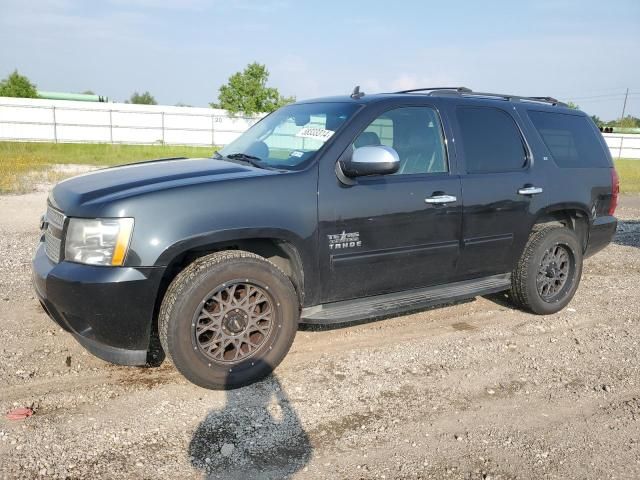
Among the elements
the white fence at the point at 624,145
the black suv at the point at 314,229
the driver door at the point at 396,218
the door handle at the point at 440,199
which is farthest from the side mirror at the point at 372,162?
the white fence at the point at 624,145

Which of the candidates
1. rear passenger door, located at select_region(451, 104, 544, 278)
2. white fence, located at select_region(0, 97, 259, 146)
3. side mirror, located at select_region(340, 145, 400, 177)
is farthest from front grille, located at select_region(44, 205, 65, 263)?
white fence, located at select_region(0, 97, 259, 146)

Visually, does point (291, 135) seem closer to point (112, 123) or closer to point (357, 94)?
point (357, 94)

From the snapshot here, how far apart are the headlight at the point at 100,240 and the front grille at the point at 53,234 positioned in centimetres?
16

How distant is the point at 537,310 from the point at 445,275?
1.28m

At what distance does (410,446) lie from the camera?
9.51 ft

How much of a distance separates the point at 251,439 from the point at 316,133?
218 cm

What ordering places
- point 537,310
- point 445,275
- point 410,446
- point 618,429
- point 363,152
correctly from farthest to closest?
point 537,310
point 445,275
point 363,152
point 618,429
point 410,446

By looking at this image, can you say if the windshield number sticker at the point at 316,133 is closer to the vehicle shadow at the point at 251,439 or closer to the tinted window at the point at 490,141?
the tinted window at the point at 490,141

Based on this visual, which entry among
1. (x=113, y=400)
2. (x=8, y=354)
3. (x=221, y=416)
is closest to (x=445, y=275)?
(x=221, y=416)

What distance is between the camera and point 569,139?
17.1 ft

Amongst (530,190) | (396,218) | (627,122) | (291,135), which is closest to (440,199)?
(396,218)

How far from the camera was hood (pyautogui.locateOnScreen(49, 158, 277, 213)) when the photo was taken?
3254 millimetres

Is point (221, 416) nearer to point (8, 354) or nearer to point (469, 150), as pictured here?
point (8, 354)

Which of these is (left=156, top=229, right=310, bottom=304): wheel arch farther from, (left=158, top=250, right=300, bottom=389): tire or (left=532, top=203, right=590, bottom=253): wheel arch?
(left=532, top=203, right=590, bottom=253): wheel arch
